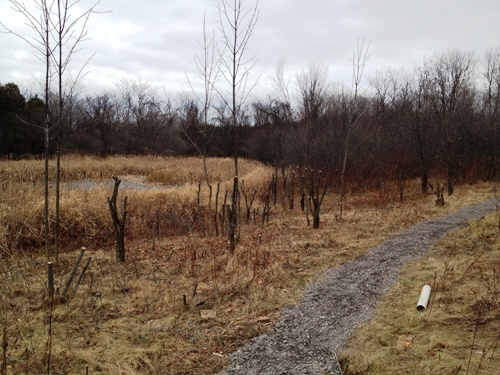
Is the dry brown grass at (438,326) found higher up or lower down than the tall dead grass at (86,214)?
lower down

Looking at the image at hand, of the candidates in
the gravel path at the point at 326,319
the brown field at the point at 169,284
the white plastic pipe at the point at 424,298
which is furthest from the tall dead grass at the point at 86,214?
the white plastic pipe at the point at 424,298

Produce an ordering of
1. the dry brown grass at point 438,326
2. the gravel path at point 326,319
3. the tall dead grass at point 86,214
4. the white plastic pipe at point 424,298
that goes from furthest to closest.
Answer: the tall dead grass at point 86,214
the white plastic pipe at point 424,298
the gravel path at point 326,319
the dry brown grass at point 438,326

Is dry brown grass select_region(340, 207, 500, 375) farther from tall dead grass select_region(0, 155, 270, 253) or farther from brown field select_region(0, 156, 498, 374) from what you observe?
tall dead grass select_region(0, 155, 270, 253)

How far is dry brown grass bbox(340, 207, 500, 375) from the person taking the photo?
10.3 feet

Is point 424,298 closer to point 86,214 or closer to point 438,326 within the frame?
point 438,326

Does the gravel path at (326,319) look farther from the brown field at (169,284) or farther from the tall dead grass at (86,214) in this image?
the tall dead grass at (86,214)

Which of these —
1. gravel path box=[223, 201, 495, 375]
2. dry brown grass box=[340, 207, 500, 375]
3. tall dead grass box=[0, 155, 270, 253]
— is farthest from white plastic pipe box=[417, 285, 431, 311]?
tall dead grass box=[0, 155, 270, 253]

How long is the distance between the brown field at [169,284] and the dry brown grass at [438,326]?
0.03 meters

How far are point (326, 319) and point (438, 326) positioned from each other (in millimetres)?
1169

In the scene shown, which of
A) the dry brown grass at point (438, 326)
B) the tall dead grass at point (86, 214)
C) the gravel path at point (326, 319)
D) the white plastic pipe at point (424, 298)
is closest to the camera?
the dry brown grass at point (438, 326)

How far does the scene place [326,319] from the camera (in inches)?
166

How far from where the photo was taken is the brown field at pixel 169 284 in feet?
11.1

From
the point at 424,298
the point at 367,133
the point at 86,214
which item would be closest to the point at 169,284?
the point at 424,298

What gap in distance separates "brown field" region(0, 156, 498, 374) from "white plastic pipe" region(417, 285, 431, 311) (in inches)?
5.4
